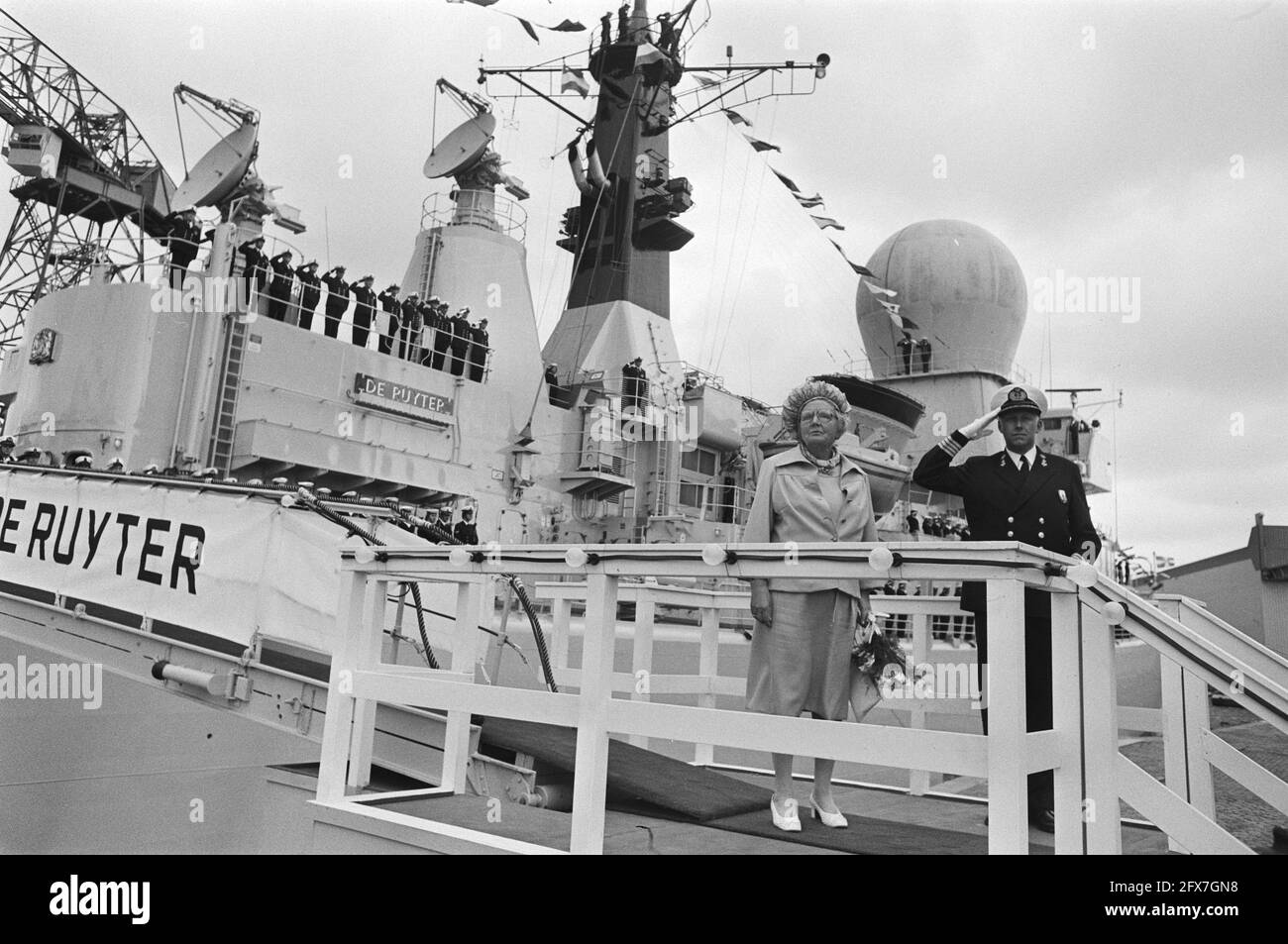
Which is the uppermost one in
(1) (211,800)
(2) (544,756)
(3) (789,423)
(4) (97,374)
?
(4) (97,374)

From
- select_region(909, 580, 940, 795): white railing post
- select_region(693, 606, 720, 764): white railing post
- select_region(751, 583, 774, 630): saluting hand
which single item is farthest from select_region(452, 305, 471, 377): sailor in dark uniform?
select_region(751, 583, 774, 630): saluting hand

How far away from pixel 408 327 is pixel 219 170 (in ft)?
10.4

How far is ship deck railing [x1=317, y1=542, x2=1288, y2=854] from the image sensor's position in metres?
2.21

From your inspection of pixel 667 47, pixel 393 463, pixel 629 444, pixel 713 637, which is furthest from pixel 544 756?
pixel 667 47

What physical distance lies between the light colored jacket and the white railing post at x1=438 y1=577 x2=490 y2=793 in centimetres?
129

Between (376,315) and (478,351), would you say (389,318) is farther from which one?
(478,351)

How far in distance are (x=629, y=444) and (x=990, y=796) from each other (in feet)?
51.9

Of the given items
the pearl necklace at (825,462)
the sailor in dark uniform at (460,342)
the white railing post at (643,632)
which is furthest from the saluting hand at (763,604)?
the sailor in dark uniform at (460,342)

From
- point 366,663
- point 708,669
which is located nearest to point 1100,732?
point 366,663

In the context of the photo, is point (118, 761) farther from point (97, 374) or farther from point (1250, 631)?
point (1250, 631)

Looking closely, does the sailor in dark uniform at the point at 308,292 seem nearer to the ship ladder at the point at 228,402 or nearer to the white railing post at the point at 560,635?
the ship ladder at the point at 228,402

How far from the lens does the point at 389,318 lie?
13.8m

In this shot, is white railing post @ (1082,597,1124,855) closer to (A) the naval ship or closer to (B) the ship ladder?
(A) the naval ship

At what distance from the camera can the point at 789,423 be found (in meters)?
3.68
